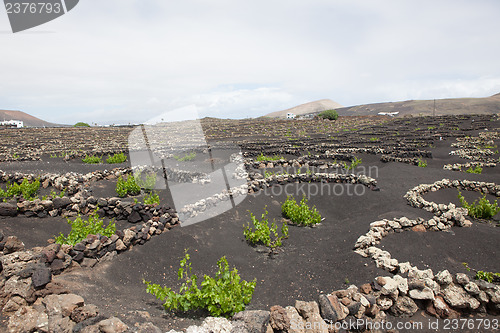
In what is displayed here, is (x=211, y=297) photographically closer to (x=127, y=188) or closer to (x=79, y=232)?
(x=79, y=232)

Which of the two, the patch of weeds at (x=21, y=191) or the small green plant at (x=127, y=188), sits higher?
the patch of weeds at (x=21, y=191)

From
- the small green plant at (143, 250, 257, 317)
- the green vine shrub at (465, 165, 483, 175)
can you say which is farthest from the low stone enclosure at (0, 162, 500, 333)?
the green vine shrub at (465, 165, 483, 175)

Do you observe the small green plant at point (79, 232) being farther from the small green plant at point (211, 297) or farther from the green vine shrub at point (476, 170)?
the green vine shrub at point (476, 170)

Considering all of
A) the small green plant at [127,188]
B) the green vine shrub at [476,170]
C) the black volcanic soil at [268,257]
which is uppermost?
the small green plant at [127,188]

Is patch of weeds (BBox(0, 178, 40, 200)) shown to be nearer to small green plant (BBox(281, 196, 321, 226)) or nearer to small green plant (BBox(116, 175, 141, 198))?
small green plant (BBox(116, 175, 141, 198))

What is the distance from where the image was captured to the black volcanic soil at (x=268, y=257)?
478 centimetres

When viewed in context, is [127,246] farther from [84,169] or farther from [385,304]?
[84,169]

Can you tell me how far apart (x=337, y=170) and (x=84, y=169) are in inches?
551

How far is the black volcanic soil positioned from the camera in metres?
4.78

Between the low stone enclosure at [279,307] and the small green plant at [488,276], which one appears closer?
the low stone enclosure at [279,307]


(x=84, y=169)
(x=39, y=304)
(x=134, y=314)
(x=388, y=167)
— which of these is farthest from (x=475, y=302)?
(x=84, y=169)

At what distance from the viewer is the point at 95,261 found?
575 cm

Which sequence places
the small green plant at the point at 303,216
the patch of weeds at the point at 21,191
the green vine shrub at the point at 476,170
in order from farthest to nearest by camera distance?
the green vine shrub at the point at 476,170 < the patch of weeds at the point at 21,191 < the small green plant at the point at 303,216

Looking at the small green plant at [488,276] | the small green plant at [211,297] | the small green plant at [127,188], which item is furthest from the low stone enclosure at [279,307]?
the small green plant at [127,188]
